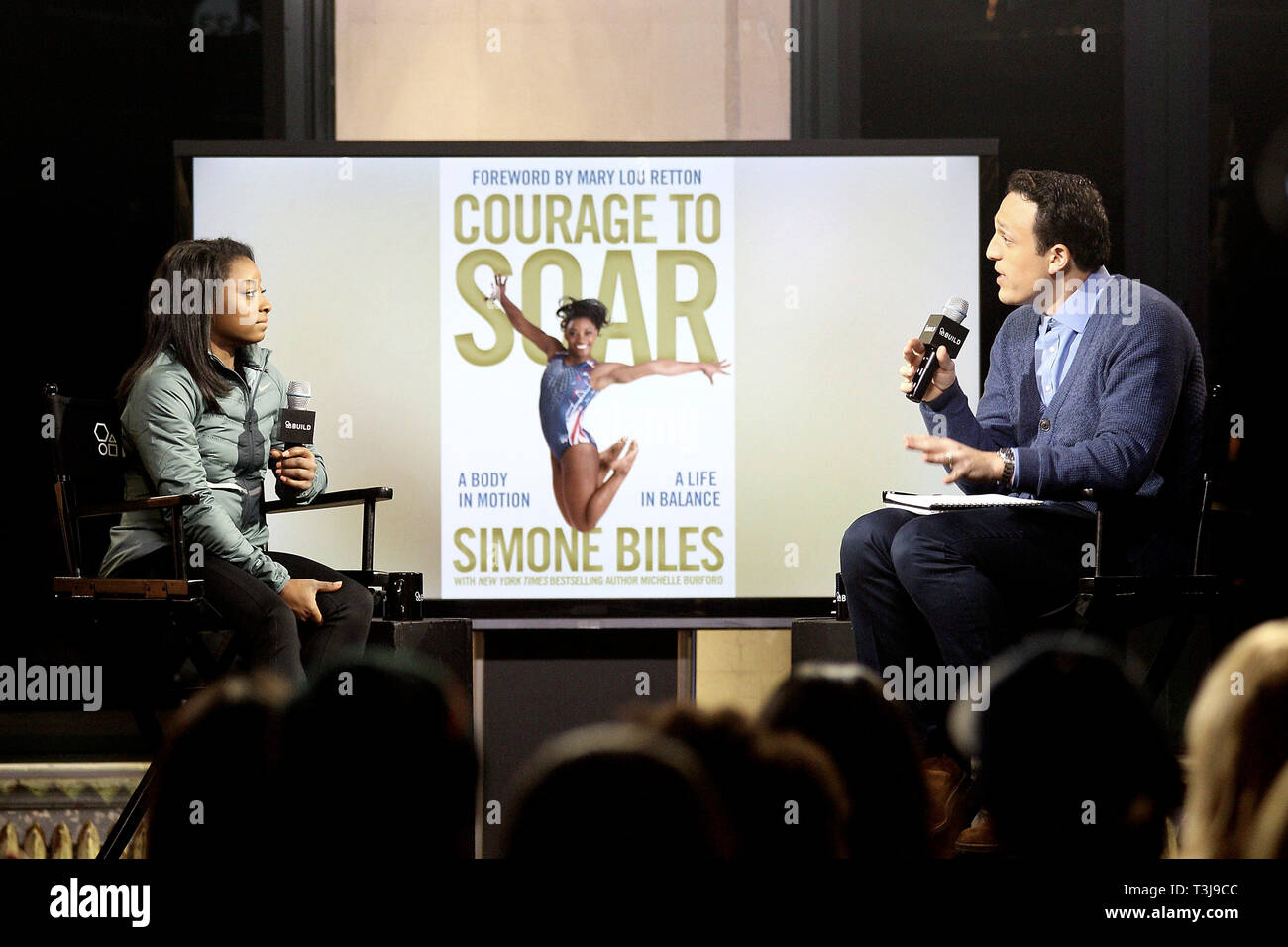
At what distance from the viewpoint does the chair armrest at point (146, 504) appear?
263 centimetres

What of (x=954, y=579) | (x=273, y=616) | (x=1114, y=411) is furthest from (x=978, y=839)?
(x=273, y=616)

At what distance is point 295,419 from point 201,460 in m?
0.26

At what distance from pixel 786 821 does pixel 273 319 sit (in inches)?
114

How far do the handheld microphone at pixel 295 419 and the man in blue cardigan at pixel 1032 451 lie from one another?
131cm

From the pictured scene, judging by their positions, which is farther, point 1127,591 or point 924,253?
point 924,253

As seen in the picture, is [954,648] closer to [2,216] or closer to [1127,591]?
[1127,591]

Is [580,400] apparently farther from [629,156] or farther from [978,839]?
[978,839]

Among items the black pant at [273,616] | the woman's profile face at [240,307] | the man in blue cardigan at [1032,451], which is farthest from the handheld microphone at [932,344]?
the woman's profile face at [240,307]

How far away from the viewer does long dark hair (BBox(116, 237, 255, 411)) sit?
288cm

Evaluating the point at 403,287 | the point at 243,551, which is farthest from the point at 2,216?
the point at 243,551

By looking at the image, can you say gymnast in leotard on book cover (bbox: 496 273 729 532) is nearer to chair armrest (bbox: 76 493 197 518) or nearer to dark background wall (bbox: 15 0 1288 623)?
dark background wall (bbox: 15 0 1288 623)

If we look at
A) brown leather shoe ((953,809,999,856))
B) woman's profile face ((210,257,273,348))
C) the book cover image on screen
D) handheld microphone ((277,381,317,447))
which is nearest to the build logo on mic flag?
the book cover image on screen

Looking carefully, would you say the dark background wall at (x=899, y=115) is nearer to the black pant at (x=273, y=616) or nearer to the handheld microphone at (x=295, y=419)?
the handheld microphone at (x=295, y=419)
